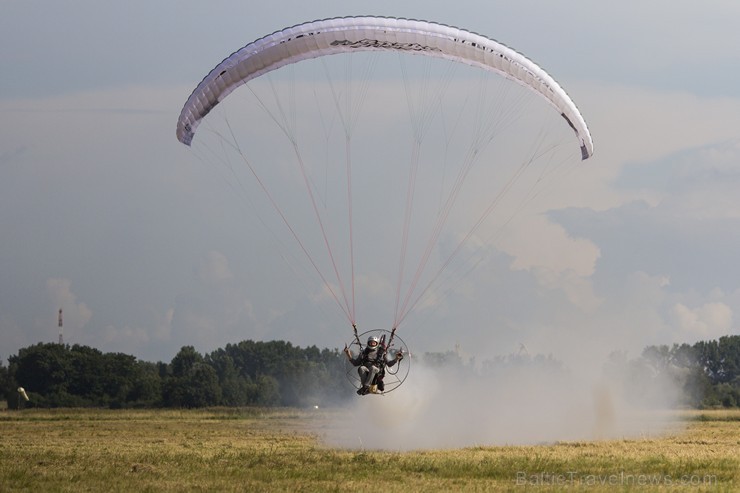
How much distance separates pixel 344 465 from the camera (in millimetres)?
22359

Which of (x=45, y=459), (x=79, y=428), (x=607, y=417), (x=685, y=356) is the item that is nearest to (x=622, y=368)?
(x=607, y=417)

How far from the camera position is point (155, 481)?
773 inches

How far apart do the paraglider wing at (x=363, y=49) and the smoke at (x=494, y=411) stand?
31.0ft

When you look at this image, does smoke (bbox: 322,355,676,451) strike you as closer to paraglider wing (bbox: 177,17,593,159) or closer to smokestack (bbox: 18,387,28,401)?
paraglider wing (bbox: 177,17,593,159)

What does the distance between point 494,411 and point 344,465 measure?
1129 cm

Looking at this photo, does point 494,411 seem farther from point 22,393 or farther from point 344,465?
point 22,393

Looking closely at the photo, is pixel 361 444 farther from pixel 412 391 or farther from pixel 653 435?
pixel 653 435

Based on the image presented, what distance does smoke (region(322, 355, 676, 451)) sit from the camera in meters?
29.0

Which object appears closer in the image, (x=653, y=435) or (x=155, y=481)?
(x=155, y=481)

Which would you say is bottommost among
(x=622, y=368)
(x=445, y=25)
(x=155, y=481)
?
(x=155, y=481)

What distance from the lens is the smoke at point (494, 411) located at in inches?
1142

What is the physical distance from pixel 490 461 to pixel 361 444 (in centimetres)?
610

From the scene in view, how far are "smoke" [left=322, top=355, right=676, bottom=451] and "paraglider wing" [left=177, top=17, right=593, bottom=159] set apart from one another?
9.44 meters

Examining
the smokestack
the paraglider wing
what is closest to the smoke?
the paraglider wing
